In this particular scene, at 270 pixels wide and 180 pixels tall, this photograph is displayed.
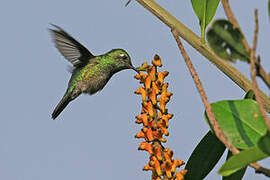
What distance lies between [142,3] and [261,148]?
0.72 m


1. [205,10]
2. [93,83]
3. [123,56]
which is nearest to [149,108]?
[205,10]

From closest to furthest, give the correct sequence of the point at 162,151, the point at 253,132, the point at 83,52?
the point at 253,132 → the point at 162,151 → the point at 83,52

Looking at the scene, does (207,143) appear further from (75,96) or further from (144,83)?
(75,96)

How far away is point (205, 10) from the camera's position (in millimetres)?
1700

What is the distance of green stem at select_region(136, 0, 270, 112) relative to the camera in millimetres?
1444

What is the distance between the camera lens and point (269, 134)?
0.93 metres

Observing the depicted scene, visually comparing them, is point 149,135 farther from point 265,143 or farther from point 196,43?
point 265,143

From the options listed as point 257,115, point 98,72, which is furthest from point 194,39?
point 98,72

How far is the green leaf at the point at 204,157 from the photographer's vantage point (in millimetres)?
1688

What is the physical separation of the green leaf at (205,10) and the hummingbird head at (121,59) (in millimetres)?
2224

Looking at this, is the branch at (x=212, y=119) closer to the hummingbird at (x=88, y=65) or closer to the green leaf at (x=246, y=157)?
the green leaf at (x=246, y=157)

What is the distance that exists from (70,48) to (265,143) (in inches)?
128

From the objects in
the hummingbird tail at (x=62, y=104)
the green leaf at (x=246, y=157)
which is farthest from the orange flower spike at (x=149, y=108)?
the hummingbird tail at (x=62, y=104)

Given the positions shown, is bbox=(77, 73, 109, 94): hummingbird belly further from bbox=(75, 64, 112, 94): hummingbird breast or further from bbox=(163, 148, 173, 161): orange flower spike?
bbox=(163, 148, 173, 161): orange flower spike
